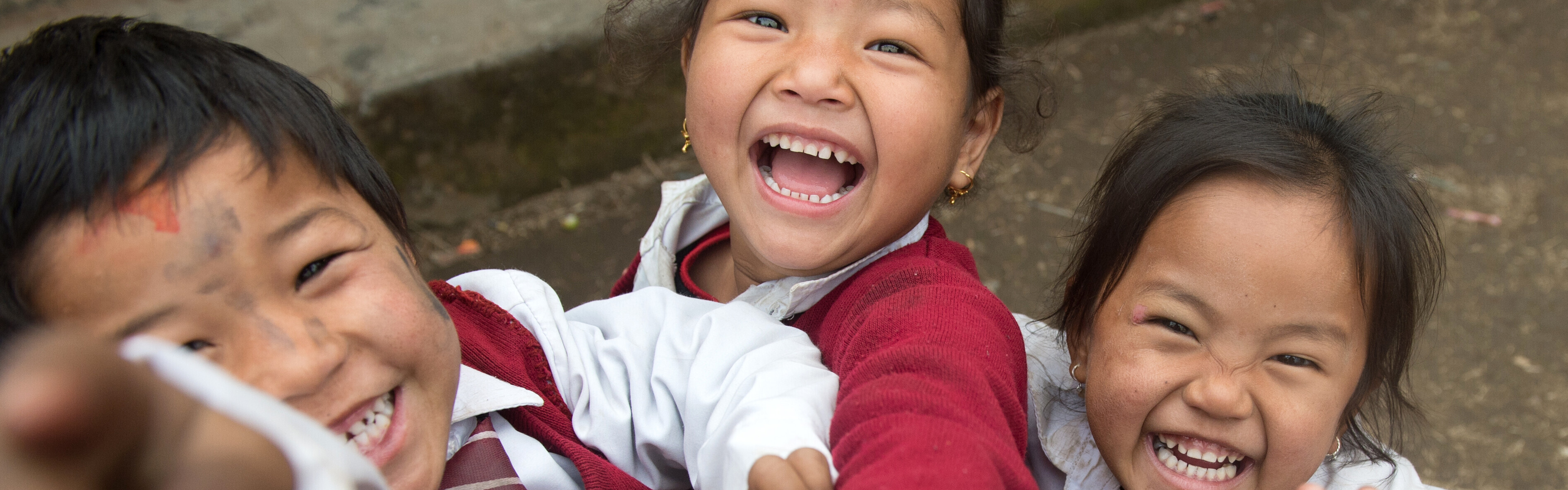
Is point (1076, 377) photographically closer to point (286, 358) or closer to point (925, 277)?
point (925, 277)

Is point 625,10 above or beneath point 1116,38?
above

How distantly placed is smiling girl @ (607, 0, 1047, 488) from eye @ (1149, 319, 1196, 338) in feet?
0.57

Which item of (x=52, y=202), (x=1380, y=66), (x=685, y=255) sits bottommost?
(x=685, y=255)

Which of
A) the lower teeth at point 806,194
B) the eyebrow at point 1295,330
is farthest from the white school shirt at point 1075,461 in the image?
the lower teeth at point 806,194

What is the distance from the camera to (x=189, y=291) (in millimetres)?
909

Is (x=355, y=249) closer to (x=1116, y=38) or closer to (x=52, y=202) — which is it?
(x=52, y=202)

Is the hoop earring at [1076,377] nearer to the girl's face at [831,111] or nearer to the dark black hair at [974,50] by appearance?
the girl's face at [831,111]

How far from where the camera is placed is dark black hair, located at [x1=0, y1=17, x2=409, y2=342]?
902mm

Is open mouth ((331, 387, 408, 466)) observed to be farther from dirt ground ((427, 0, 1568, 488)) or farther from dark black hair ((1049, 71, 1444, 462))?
dirt ground ((427, 0, 1568, 488))

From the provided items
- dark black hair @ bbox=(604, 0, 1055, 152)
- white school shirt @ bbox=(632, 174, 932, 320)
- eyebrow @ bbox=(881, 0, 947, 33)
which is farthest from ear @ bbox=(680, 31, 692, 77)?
eyebrow @ bbox=(881, 0, 947, 33)

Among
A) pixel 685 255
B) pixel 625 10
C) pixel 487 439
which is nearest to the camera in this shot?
pixel 487 439

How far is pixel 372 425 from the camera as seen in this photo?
1059 millimetres

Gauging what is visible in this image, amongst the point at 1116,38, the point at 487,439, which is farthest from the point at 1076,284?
the point at 1116,38

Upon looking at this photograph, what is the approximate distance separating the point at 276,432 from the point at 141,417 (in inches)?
2.7
